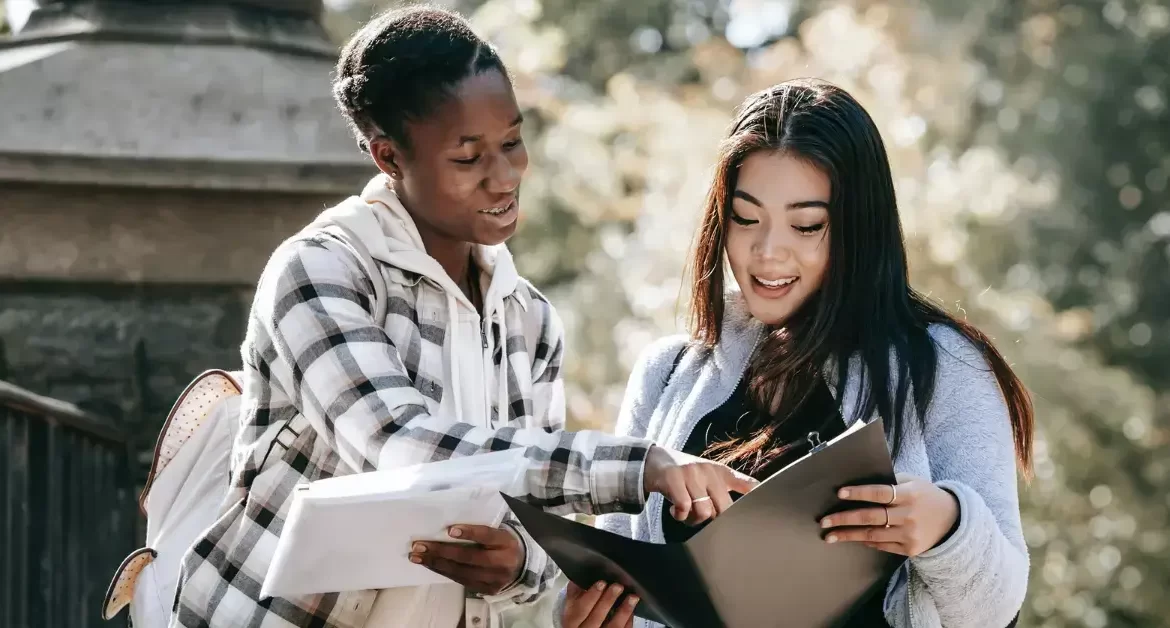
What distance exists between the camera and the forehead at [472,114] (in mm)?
2488

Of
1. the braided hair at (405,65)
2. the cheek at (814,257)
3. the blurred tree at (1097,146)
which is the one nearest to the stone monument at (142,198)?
the braided hair at (405,65)

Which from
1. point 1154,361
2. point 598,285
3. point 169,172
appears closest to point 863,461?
point 169,172

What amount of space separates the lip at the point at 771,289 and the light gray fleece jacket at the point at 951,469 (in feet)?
0.50

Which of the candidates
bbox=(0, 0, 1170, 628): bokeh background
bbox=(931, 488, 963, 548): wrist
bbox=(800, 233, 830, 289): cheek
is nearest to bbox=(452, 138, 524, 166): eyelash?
bbox=(800, 233, 830, 289): cheek

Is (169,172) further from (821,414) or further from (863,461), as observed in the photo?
(863,461)

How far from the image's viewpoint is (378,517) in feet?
6.89

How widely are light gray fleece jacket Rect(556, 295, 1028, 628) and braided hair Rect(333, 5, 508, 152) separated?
2.20 feet

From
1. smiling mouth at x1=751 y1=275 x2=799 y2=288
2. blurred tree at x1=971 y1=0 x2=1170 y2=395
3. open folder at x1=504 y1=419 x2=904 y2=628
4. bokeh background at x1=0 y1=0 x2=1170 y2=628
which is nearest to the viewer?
open folder at x1=504 y1=419 x2=904 y2=628

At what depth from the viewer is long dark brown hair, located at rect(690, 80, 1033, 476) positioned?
2.56 m

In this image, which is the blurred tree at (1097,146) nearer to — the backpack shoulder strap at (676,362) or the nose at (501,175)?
the backpack shoulder strap at (676,362)

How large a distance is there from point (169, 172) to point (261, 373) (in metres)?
1.01

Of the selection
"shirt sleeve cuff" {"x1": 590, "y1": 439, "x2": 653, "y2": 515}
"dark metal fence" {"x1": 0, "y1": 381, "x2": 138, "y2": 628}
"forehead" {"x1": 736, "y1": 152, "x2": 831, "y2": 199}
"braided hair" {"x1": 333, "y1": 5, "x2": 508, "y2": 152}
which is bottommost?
"dark metal fence" {"x1": 0, "y1": 381, "x2": 138, "y2": 628}

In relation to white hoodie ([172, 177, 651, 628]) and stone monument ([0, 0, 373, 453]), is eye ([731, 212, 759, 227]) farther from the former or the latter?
stone monument ([0, 0, 373, 453])

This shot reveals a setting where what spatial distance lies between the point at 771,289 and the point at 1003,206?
6841 millimetres
